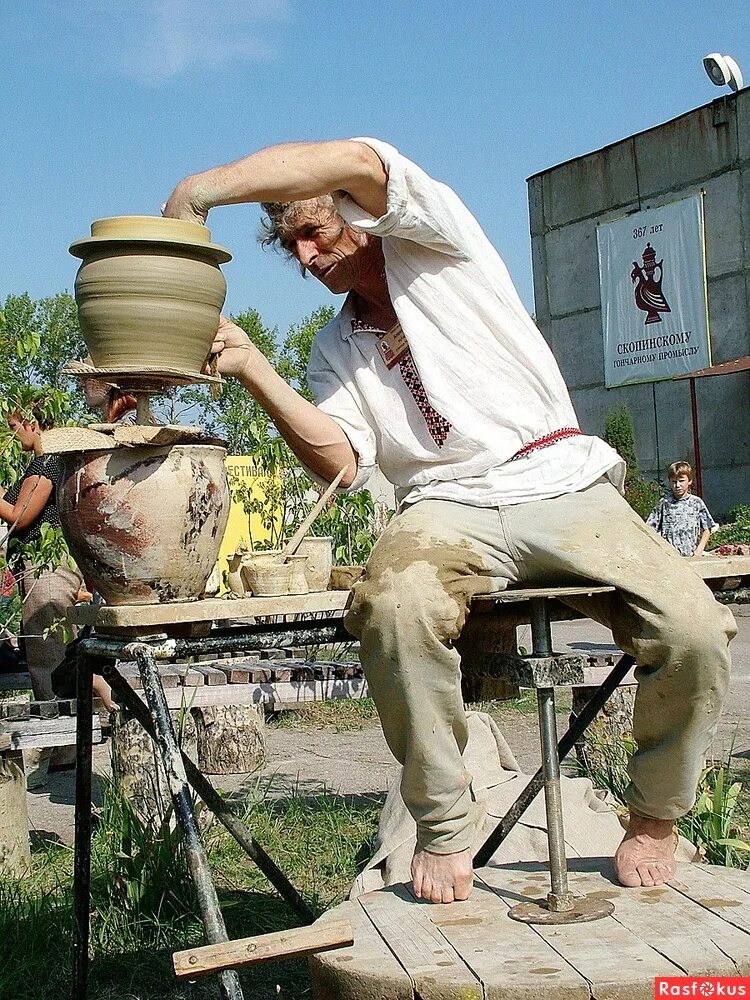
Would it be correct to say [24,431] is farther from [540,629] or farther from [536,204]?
[536,204]

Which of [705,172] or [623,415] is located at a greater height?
[705,172]

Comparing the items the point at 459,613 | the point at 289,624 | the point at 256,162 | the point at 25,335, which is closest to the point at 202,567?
the point at 289,624

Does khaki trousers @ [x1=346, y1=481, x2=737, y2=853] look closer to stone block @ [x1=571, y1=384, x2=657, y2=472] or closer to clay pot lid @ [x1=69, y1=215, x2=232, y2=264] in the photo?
clay pot lid @ [x1=69, y1=215, x2=232, y2=264]

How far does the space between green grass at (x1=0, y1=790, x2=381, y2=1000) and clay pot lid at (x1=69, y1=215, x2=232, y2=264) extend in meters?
1.90

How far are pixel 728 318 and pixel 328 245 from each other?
15.6 meters

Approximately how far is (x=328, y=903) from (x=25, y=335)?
291 centimetres

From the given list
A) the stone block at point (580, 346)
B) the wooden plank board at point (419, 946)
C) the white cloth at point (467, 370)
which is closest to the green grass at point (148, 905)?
the wooden plank board at point (419, 946)

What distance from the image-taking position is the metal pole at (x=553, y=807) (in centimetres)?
232

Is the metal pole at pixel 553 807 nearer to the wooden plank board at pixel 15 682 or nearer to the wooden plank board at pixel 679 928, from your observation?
the wooden plank board at pixel 679 928

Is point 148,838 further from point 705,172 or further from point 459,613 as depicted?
point 705,172

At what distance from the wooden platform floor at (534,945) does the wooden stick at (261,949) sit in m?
0.16

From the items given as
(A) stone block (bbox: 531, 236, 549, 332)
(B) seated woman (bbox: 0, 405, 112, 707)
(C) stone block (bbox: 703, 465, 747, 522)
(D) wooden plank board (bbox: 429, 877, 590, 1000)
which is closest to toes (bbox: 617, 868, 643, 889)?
(D) wooden plank board (bbox: 429, 877, 590, 1000)

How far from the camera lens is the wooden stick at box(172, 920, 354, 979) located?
1879 mm

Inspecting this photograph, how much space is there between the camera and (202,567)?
2469 millimetres
